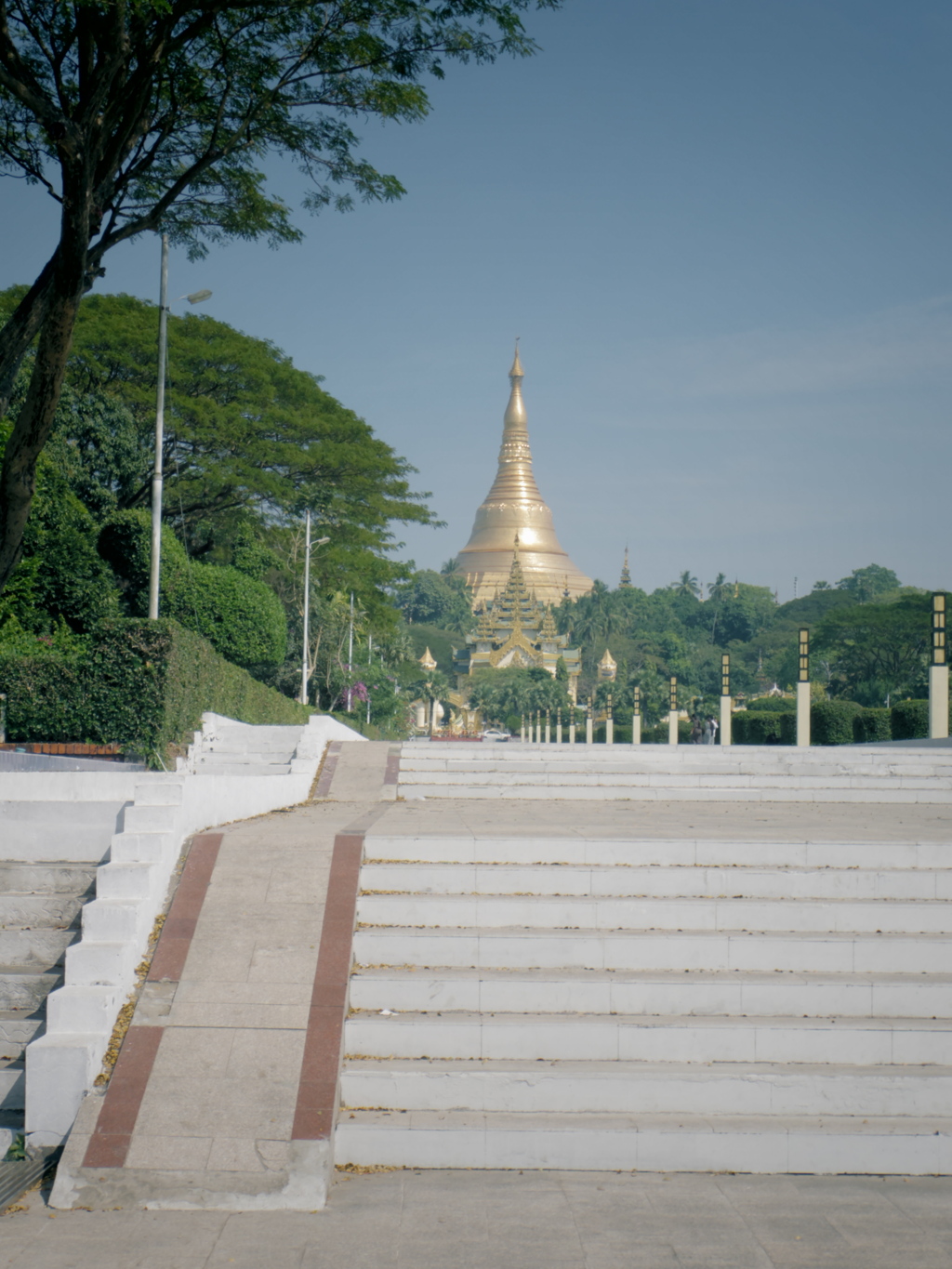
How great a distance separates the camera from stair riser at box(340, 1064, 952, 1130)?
598cm

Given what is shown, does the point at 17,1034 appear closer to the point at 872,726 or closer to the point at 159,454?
the point at 159,454

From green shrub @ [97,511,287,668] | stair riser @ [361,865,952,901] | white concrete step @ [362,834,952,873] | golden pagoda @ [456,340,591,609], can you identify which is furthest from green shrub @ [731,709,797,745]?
golden pagoda @ [456,340,591,609]

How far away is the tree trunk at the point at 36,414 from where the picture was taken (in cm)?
824

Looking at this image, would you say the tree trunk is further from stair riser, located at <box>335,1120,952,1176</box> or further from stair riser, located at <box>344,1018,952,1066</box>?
stair riser, located at <box>335,1120,952,1176</box>

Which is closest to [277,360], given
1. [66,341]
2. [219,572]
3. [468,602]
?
[219,572]

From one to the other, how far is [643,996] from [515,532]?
11861cm

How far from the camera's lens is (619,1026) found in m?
6.30

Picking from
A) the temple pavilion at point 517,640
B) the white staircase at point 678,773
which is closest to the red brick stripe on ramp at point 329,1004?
the white staircase at point 678,773

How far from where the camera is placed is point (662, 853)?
7.89 metres

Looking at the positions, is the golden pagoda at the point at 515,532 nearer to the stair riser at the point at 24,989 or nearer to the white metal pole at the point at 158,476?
the white metal pole at the point at 158,476

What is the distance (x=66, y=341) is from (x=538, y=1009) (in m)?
6.07

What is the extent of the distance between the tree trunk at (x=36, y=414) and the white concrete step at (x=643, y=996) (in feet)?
14.9

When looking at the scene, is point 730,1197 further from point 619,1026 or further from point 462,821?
point 462,821

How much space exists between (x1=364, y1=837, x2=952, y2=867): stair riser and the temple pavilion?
96.7 metres
